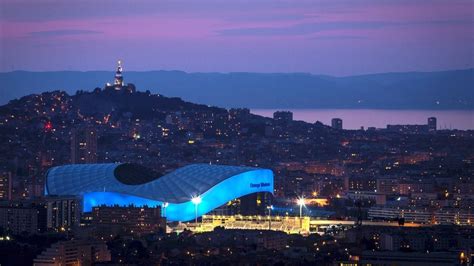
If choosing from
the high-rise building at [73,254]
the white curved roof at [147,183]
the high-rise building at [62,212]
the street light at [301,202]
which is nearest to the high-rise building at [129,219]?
the high-rise building at [62,212]

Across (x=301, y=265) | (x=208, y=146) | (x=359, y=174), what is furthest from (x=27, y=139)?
(x=301, y=265)

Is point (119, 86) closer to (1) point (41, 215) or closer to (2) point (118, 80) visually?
(2) point (118, 80)

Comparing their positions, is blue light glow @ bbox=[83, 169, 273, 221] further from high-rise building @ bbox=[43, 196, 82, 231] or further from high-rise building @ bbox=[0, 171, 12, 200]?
high-rise building @ bbox=[0, 171, 12, 200]

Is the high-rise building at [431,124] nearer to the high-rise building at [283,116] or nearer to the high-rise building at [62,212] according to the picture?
the high-rise building at [283,116]

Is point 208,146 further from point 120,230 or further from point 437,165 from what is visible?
point 120,230

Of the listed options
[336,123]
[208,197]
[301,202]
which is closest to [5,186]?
[208,197]

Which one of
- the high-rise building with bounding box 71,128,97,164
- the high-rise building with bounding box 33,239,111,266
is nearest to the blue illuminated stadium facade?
the high-rise building with bounding box 71,128,97,164
